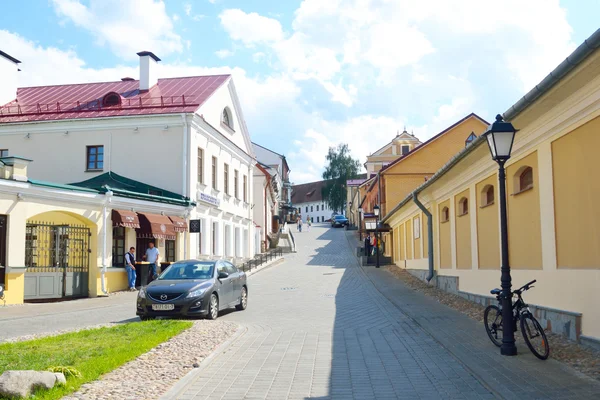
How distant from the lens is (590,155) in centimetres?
899

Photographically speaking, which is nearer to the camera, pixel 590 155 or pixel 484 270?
pixel 590 155

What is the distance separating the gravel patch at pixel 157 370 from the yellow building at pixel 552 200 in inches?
228

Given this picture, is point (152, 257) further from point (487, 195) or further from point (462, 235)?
point (487, 195)

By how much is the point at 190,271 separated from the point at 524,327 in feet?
29.4

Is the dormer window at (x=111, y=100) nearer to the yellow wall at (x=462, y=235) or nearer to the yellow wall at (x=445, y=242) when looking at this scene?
the yellow wall at (x=445, y=242)

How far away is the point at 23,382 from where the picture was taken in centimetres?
621

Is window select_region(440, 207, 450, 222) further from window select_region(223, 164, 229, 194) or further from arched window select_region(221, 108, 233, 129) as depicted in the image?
arched window select_region(221, 108, 233, 129)

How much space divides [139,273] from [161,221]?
7.55 feet

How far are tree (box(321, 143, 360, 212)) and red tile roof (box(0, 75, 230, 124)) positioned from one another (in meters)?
62.9

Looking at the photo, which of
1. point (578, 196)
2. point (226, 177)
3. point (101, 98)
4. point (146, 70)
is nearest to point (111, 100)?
point (101, 98)

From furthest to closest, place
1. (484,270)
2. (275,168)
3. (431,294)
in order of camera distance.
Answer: (275,168) → (431,294) → (484,270)

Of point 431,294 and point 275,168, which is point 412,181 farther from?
point 275,168

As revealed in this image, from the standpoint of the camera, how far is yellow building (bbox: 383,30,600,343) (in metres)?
8.89

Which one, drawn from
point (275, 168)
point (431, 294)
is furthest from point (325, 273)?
point (275, 168)
